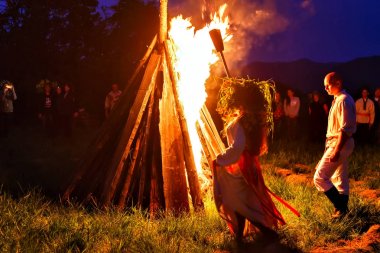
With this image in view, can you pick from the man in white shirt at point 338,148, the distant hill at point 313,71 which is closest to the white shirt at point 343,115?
the man in white shirt at point 338,148

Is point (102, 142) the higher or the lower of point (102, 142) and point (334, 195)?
the higher

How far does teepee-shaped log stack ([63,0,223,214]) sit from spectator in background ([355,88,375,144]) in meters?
6.57

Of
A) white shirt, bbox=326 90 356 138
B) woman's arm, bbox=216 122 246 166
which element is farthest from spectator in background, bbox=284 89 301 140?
woman's arm, bbox=216 122 246 166

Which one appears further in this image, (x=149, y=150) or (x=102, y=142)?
(x=102, y=142)

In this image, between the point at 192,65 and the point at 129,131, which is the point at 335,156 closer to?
the point at 192,65

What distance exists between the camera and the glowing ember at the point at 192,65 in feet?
19.5

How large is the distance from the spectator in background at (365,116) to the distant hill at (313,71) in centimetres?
1588

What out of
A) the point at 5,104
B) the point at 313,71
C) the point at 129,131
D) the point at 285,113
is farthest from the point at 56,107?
the point at 313,71

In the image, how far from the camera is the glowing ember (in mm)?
5934

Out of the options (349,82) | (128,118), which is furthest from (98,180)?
(349,82)

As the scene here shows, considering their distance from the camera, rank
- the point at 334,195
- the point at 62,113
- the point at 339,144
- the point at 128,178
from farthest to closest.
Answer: the point at 62,113 < the point at 128,178 < the point at 334,195 < the point at 339,144

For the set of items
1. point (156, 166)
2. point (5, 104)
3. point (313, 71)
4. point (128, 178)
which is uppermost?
point (313, 71)

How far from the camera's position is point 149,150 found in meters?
5.76

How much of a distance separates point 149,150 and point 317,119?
288 inches
